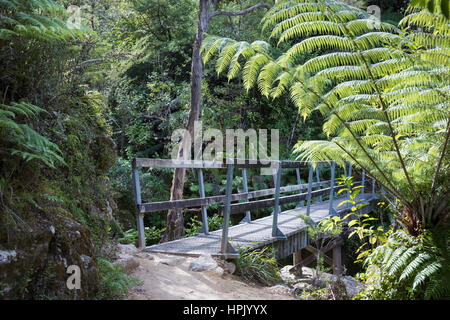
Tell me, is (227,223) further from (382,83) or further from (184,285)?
(382,83)

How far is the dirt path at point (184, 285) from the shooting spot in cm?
319

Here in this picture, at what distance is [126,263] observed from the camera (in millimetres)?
3641

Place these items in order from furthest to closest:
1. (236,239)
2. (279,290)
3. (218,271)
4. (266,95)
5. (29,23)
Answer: (236,239) < (266,95) < (279,290) < (218,271) < (29,23)

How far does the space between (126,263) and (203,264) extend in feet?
2.62

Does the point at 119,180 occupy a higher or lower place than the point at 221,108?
lower

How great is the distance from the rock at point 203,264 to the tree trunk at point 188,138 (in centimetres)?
406

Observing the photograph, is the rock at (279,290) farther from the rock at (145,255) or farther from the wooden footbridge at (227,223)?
the rock at (145,255)

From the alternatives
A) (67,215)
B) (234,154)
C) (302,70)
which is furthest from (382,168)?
(234,154)

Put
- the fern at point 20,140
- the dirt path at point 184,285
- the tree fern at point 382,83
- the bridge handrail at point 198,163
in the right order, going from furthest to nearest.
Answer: the bridge handrail at point 198,163 → the tree fern at point 382,83 → the dirt path at point 184,285 → the fern at point 20,140

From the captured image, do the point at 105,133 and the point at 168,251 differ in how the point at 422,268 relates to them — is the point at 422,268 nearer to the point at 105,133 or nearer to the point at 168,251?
the point at 168,251

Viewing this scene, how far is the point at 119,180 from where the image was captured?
9.80m

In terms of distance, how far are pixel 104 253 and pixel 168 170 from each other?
24.8ft

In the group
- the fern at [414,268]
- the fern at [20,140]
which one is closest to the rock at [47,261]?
the fern at [20,140]
